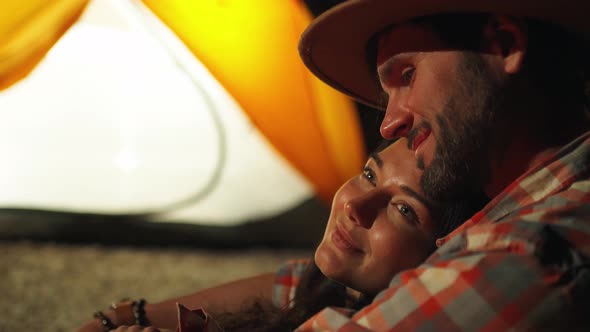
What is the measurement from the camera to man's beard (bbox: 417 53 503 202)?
0.83 meters

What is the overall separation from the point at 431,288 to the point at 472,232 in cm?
8

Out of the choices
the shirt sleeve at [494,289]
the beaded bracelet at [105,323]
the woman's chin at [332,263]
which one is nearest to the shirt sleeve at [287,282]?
the woman's chin at [332,263]

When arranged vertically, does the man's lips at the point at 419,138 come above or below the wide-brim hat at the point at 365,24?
below

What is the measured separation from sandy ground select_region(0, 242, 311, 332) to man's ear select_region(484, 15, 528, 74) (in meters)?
1.15

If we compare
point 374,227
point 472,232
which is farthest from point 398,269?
point 472,232

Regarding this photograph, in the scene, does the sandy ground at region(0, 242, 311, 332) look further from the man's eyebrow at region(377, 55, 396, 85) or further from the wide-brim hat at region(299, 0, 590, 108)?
→ the man's eyebrow at region(377, 55, 396, 85)

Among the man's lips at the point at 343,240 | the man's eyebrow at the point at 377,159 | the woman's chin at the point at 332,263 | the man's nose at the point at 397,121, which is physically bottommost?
the woman's chin at the point at 332,263

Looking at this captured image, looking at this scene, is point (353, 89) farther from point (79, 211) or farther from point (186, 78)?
point (79, 211)

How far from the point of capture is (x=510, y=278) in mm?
629

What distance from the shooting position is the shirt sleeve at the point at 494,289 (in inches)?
24.4

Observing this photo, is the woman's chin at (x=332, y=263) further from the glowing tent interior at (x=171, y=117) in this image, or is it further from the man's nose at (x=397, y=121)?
the glowing tent interior at (x=171, y=117)

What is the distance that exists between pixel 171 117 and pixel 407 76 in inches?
38.9

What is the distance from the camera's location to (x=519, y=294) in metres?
0.62

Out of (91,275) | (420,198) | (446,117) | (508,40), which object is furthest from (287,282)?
(91,275)
